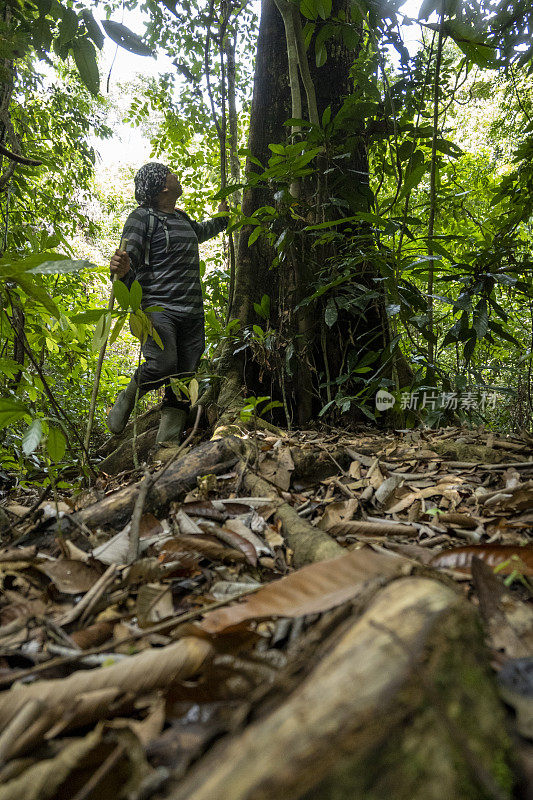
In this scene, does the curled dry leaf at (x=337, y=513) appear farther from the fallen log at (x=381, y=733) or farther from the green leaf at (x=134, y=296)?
the green leaf at (x=134, y=296)

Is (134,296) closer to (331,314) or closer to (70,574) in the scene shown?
(70,574)

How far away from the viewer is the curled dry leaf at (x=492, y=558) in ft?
2.87

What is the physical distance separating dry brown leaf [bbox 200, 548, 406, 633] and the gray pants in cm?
225

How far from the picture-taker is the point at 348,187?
3012 mm

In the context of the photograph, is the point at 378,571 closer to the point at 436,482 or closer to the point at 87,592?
the point at 87,592

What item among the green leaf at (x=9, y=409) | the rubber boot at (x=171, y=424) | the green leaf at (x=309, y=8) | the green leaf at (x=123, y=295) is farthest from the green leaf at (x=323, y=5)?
the rubber boot at (x=171, y=424)

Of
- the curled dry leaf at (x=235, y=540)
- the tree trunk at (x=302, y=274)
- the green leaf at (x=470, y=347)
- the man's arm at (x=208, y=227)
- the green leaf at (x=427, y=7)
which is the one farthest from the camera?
the man's arm at (x=208, y=227)

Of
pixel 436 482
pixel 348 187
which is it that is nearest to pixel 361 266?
pixel 348 187

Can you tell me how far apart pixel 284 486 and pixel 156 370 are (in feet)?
6.13

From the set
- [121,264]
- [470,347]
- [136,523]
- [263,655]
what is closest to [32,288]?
[136,523]

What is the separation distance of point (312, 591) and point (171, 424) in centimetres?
269

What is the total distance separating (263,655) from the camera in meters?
0.65

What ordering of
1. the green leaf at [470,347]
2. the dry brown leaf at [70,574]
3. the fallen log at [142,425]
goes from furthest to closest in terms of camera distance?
the fallen log at [142,425], the green leaf at [470,347], the dry brown leaf at [70,574]

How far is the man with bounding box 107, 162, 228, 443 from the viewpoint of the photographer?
3229 mm
